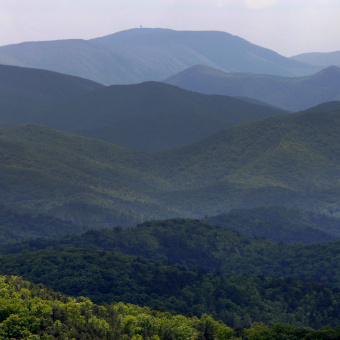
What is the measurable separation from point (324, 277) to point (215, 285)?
892 inches

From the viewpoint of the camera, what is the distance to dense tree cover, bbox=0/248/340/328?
84.1 m

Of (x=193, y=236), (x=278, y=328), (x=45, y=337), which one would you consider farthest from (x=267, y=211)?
(x=45, y=337)

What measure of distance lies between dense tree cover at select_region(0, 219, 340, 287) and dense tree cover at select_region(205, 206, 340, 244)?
23666 millimetres

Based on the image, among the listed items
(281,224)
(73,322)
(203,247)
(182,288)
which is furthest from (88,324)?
(281,224)

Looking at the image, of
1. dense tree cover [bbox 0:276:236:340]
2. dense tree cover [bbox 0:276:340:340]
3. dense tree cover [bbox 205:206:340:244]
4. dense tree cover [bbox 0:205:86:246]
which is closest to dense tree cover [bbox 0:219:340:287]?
dense tree cover [bbox 205:206:340:244]

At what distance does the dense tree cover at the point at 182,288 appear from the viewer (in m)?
84.1

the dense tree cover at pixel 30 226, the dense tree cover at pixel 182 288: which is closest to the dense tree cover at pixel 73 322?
the dense tree cover at pixel 182 288

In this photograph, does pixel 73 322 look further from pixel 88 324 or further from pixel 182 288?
pixel 182 288

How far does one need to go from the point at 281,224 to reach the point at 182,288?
78108 millimetres

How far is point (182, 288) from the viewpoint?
8969cm

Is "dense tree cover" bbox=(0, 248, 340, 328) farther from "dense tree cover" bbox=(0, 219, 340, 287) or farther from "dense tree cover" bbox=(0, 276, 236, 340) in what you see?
"dense tree cover" bbox=(0, 276, 236, 340)

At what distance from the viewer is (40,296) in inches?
2205

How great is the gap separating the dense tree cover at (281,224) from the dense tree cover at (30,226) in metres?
35.5

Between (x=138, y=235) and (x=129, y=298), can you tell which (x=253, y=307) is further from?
(x=138, y=235)
